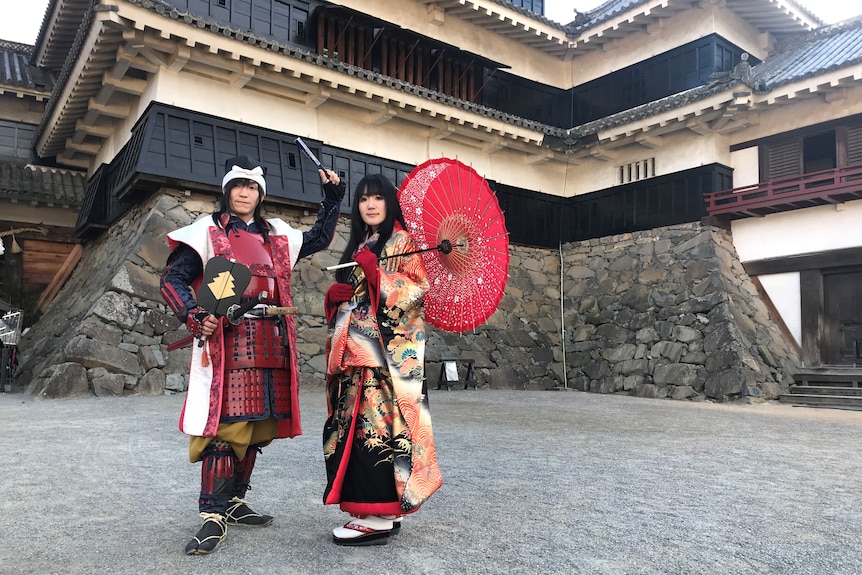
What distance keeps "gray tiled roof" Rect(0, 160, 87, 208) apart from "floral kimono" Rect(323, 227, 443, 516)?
12.7m

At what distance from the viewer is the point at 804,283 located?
1160cm

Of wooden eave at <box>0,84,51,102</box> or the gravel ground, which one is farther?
wooden eave at <box>0,84,51,102</box>

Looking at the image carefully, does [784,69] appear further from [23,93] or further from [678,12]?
[23,93]

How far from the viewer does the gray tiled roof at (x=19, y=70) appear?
13.4m

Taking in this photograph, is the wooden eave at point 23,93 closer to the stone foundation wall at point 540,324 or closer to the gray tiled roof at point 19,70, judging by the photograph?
the gray tiled roof at point 19,70

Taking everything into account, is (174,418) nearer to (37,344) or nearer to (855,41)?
(37,344)

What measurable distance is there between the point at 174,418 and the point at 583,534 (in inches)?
201

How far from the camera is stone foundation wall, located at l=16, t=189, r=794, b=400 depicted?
8.92 metres

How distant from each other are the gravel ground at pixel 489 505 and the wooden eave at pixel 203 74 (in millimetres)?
5719

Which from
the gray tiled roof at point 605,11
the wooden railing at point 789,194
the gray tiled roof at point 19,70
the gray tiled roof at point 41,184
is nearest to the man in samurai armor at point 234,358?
the wooden railing at point 789,194

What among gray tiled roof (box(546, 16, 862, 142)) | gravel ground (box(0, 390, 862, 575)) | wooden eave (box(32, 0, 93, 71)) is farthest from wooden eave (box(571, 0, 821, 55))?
wooden eave (box(32, 0, 93, 71))

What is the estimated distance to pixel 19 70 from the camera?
14359 mm

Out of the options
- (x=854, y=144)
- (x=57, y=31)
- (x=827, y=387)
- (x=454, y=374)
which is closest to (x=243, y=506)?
(x=454, y=374)

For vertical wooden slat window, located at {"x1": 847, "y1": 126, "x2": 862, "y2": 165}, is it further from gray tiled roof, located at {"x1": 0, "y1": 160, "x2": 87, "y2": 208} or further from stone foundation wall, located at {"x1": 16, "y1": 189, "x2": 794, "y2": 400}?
gray tiled roof, located at {"x1": 0, "y1": 160, "x2": 87, "y2": 208}
